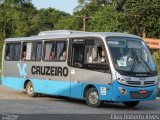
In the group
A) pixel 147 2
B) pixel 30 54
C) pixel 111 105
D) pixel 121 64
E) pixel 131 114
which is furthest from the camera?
pixel 147 2

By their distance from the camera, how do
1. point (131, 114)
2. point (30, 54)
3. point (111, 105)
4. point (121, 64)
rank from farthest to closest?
point (30, 54)
point (111, 105)
point (121, 64)
point (131, 114)

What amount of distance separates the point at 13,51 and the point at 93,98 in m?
6.68

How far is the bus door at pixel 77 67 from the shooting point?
18.0 m

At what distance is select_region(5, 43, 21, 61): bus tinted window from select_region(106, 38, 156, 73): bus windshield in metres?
6.46

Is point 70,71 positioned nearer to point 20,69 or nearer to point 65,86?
point 65,86

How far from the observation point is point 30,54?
846 inches

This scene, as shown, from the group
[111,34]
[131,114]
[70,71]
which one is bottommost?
[131,114]

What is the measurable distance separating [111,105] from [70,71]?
1995 millimetres

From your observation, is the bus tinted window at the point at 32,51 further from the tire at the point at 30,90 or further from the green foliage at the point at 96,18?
the green foliage at the point at 96,18

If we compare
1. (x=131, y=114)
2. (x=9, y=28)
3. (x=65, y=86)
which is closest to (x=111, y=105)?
(x=65, y=86)

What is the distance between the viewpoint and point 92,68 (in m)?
17.4

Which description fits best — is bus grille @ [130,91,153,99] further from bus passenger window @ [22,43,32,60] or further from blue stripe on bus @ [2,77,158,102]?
bus passenger window @ [22,43,32,60]

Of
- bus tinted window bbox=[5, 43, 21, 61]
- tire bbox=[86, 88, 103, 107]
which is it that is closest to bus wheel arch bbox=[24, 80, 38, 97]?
bus tinted window bbox=[5, 43, 21, 61]

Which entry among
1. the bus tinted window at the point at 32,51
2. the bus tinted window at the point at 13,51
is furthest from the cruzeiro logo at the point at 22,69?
the bus tinted window at the point at 13,51
